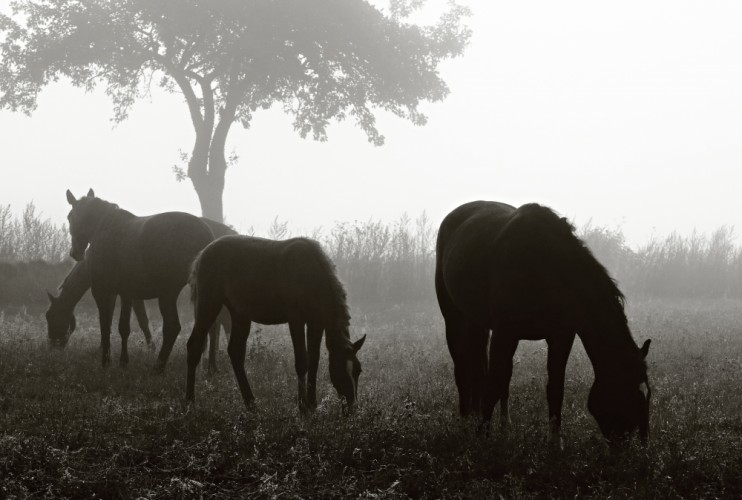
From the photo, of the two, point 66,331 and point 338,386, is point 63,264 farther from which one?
point 338,386

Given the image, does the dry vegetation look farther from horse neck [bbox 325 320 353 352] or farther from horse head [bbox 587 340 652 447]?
horse neck [bbox 325 320 353 352]

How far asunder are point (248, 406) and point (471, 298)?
2.85 m

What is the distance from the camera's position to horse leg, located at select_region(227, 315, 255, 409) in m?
8.32

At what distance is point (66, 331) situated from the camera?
→ 13.5m

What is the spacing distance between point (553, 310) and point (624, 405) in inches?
36.7

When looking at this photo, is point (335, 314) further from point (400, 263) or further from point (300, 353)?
point (400, 263)

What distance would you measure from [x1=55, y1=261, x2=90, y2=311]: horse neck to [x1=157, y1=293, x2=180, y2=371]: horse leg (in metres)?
3.66

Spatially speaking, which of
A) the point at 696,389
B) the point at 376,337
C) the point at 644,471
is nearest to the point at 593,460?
the point at 644,471

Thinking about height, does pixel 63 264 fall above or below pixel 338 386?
above

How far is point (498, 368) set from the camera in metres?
6.24

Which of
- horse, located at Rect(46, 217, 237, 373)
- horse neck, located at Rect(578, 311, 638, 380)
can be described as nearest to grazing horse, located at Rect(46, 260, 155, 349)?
horse, located at Rect(46, 217, 237, 373)

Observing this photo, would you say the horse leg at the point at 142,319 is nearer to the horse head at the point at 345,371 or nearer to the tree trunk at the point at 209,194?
the horse head at the point at 345,371

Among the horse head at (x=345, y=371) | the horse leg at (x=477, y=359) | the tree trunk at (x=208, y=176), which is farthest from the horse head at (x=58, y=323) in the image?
the tree trunk at (x=208, y=176)

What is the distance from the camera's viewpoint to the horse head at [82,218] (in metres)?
12.3
